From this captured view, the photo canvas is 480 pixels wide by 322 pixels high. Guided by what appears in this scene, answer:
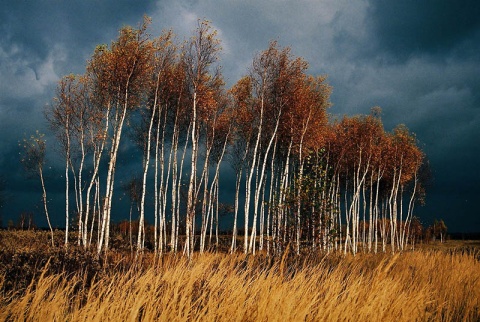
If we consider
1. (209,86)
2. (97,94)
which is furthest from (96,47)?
(209,86)

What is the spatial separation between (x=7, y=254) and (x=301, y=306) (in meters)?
10.9

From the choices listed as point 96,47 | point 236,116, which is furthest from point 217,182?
point 96,47

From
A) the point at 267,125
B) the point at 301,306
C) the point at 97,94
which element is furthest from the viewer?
the point at 267,125

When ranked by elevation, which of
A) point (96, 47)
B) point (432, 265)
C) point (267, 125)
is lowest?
point (432, 265)

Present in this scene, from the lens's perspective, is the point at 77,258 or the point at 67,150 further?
the point at 67,150

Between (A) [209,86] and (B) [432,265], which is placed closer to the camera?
(B) [432,265]

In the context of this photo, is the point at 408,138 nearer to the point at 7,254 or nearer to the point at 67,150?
the point at 67,150

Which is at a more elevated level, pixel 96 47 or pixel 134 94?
pixel 96 47

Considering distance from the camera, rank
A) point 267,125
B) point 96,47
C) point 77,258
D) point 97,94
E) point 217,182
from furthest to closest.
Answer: point 217,182 → point 267,125 → point 97,94 → point 96,47 → point 77,258

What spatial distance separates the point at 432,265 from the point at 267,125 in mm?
21180

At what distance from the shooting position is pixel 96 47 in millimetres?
24594

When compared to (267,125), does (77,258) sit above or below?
Result: below

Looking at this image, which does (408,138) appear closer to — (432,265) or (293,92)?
(293,92)

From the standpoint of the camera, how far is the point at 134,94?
25.0 metres
